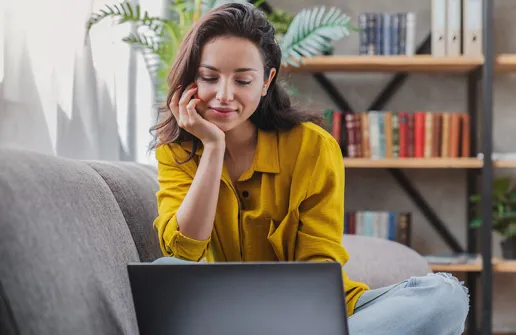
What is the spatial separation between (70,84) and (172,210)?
27.6 inches

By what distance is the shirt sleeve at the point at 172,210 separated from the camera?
3.45ft

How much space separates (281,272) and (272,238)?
41cm

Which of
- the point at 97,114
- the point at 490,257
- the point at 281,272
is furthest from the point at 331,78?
the point at 281,272

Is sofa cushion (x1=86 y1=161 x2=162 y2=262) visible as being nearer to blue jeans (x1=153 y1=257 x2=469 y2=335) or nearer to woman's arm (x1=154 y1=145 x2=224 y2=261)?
woman's arm (x1=154 y1=145 x2=224 y2=261)

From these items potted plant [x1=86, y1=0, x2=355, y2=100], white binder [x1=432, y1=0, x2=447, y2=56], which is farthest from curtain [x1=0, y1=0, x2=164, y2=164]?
white binder [x1=432, y1=0, x2=447, y2=56]

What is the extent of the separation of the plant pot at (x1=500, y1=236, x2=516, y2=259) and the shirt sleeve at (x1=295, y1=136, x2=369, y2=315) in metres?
1.78

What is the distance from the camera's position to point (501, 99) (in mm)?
3031

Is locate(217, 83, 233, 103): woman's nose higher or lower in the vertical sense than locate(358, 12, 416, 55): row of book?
lower

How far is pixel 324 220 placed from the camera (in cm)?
116

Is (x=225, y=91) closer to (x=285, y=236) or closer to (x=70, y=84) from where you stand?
(x=285, y=236)

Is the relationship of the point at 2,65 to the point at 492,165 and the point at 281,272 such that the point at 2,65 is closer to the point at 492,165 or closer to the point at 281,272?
the point at 281,272

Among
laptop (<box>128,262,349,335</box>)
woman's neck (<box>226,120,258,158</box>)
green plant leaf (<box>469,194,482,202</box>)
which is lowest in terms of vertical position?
green plant leaf (<box>469,194,482,202</box>)

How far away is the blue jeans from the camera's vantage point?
3.14 ft

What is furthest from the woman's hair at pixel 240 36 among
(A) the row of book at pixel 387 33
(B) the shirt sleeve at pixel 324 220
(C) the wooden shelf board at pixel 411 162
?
(A) the row of book at pixel 387 33
